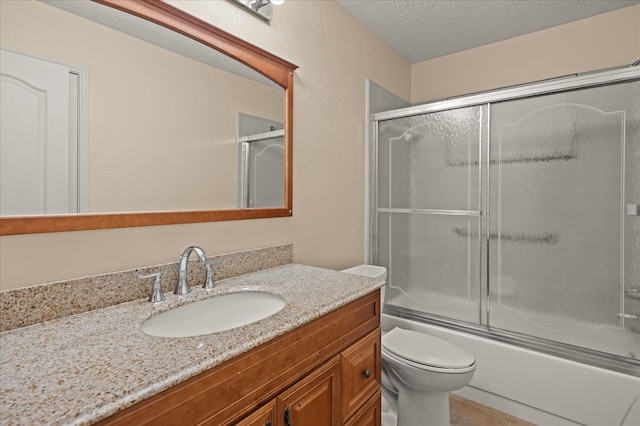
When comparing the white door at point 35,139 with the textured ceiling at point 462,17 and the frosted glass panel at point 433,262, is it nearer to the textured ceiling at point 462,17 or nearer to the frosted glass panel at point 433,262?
the textured ceiling at point 462,17

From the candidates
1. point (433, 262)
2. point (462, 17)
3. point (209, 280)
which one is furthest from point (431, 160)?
point (209, 280)

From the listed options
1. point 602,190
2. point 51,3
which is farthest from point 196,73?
point 602,190

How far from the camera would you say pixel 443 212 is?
2.29 m

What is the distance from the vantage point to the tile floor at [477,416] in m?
1.93

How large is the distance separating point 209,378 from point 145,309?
1.37ft

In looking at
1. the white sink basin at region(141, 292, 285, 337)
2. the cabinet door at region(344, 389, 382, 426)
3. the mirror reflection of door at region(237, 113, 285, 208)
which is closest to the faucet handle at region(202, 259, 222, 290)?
the white sink basin at region(141, 292, 285, 337)

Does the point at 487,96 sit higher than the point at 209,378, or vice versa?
the point at 487,96

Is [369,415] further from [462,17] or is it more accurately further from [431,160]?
[462,17]

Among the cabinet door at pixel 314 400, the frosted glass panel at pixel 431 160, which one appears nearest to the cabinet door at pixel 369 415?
the cabinet door at pixel 314 400

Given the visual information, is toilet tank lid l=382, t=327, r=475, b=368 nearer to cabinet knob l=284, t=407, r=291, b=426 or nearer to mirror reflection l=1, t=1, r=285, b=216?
cabinet knob l=284, t=407, r=291, b=426

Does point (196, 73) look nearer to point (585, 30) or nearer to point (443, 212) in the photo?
point (443, 212)

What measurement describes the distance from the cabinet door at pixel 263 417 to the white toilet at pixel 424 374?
3.39 ft

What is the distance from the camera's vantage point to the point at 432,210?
7.66 feet

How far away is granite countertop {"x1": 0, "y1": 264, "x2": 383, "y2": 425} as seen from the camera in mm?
547
